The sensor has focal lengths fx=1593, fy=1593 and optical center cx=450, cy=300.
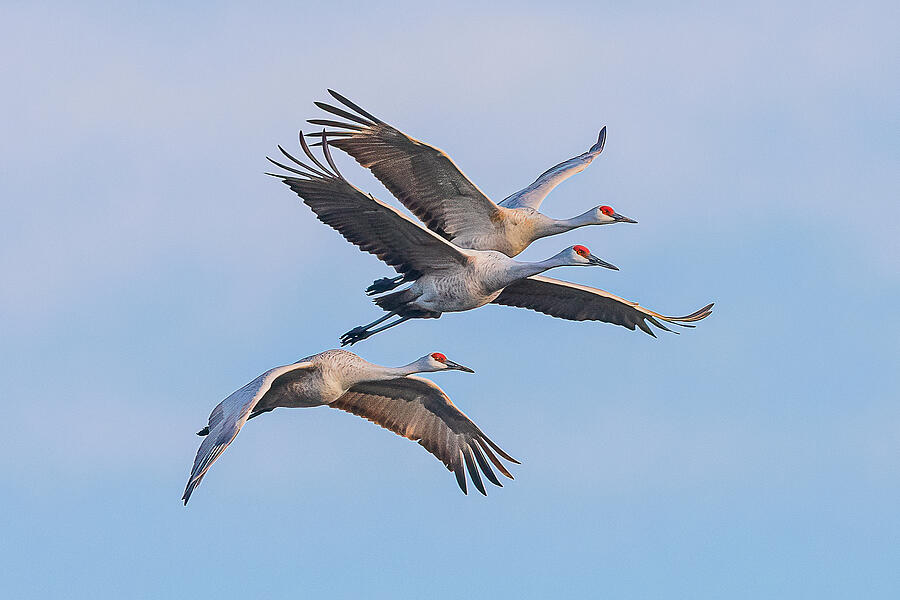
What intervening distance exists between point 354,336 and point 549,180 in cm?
358

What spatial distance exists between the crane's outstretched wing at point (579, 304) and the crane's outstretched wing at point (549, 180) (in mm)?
1069

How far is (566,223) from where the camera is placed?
16.7 m

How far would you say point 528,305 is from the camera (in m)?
17.2

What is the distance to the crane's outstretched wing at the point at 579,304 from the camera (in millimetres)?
16812

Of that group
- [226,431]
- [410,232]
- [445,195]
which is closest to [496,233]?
[445,195]

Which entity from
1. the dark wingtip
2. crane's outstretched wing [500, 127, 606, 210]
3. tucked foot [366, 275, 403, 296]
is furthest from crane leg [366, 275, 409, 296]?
the dark wingtip

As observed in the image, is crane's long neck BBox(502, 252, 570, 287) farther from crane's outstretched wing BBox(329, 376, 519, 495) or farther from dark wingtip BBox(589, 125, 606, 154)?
dark wingtip BBox(589, 125, 606, 154)

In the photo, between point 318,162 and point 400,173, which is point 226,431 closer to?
point 318,162

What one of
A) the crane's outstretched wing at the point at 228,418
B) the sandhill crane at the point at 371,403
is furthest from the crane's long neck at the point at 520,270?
the crane's outstretched wing at the point at 228,418

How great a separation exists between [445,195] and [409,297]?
1.22 m

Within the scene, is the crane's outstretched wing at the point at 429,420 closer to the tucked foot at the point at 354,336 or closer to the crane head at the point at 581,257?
the tucked foot at the point at 354,336

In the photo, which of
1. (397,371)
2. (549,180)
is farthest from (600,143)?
(397,371)

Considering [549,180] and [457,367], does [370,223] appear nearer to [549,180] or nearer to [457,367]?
[457,367]

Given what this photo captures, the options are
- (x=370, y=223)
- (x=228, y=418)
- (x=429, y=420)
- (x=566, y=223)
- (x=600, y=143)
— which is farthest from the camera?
(x=600, y=143)
